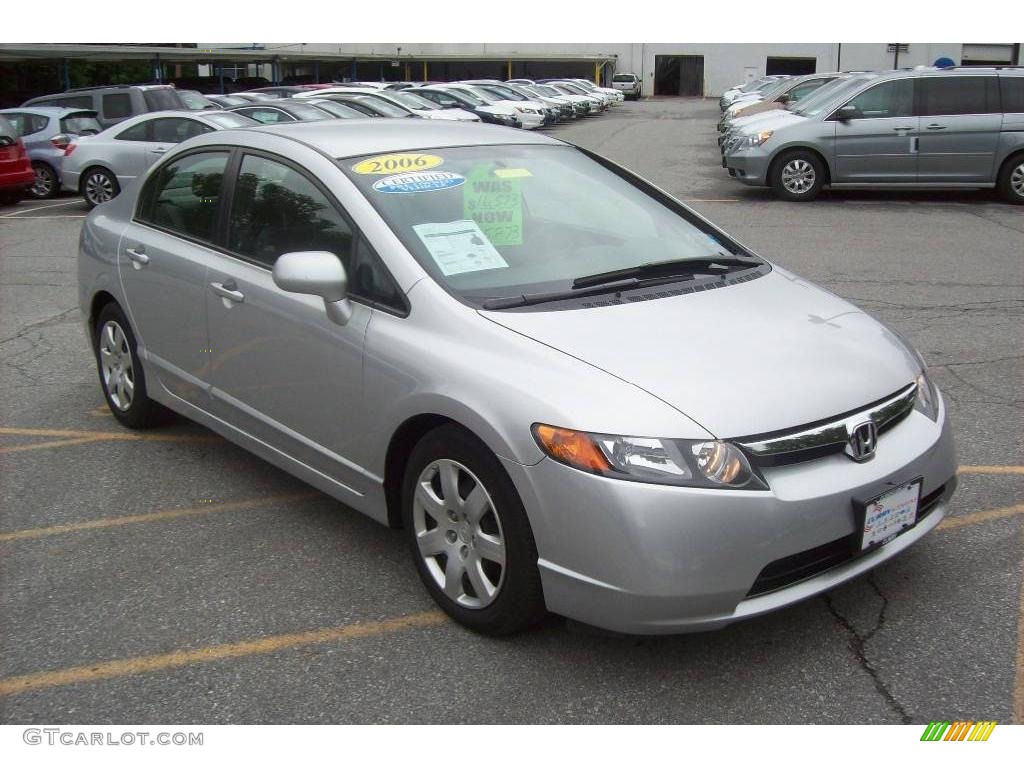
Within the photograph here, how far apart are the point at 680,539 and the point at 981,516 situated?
76.4 inches

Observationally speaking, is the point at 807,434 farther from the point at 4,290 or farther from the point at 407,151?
the point at 4,290

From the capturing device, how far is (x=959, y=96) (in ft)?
43.4

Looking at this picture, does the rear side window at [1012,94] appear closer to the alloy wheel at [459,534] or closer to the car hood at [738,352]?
the car hood at [738,352]

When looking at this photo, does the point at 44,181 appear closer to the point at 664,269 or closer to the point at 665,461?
the point at 664,269

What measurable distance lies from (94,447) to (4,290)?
493 cm

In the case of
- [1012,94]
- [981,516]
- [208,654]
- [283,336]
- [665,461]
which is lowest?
[208,654]

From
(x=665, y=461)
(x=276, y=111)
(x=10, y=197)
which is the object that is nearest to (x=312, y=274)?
(x=665, y=461)

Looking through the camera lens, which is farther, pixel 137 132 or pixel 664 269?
pixel 137 132

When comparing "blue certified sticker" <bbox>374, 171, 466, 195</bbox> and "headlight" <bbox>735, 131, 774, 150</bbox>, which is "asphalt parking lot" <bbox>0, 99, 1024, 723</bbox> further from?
"headlight" <bbox>735, 131, 774, 150</bbox>

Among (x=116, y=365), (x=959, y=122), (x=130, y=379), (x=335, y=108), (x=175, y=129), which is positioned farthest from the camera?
(x=335, y=108)

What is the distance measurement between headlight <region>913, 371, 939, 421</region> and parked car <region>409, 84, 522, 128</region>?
76.3 ft

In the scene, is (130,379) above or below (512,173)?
below

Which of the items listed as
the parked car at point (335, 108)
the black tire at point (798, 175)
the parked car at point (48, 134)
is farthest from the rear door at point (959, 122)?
the parked car at point (48, 134)
